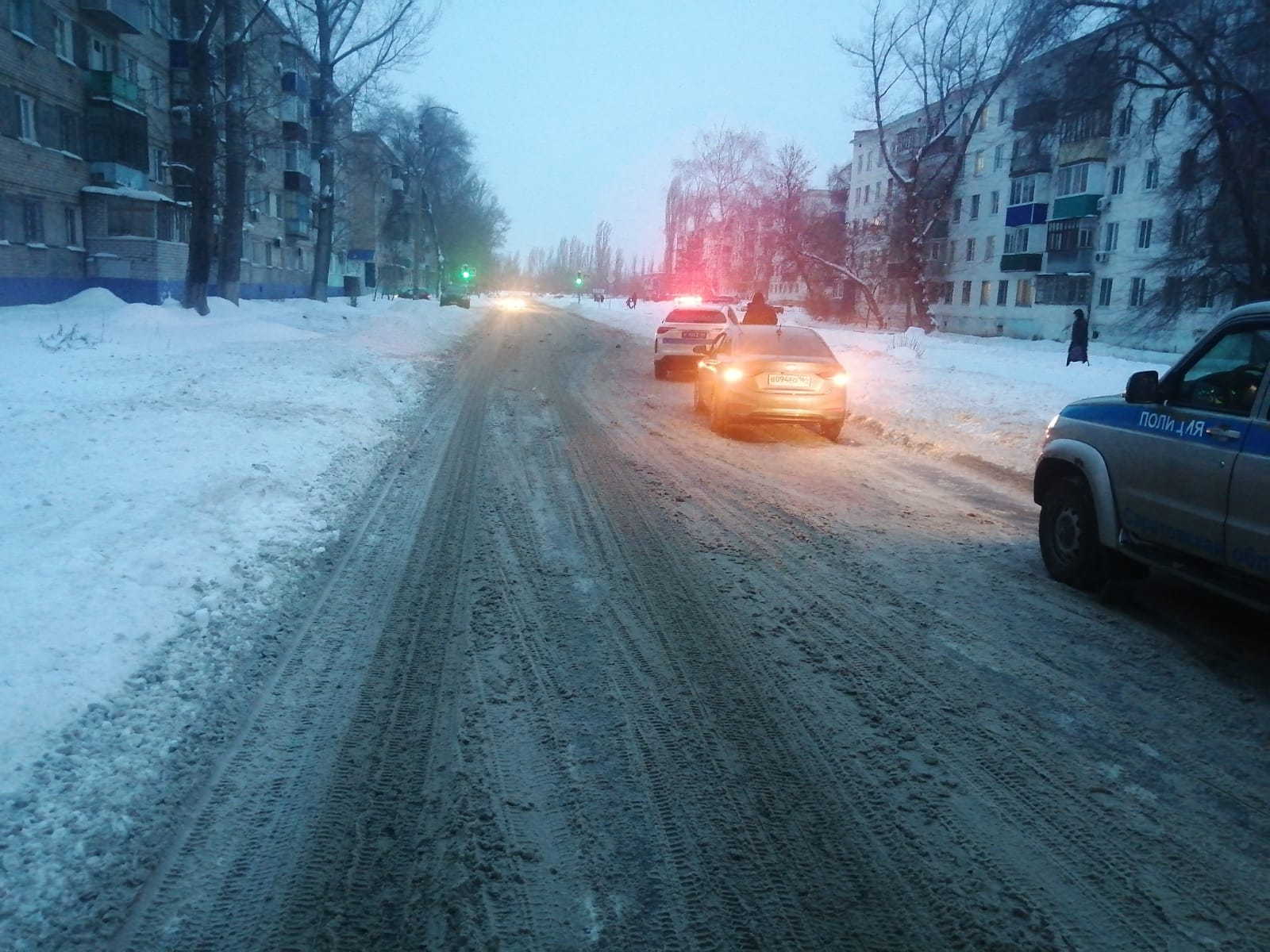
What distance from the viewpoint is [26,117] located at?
95.1 feet

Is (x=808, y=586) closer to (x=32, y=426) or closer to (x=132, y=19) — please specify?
(x=32, y=426)

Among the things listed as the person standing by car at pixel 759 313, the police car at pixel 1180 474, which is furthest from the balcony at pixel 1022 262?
the police car at pixel 1180 474

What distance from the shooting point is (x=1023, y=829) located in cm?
329

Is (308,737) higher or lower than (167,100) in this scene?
lower

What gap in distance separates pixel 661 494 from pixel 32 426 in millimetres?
6301

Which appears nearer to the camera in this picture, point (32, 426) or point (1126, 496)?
point (1126, 496)

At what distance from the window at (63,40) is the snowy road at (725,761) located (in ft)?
106

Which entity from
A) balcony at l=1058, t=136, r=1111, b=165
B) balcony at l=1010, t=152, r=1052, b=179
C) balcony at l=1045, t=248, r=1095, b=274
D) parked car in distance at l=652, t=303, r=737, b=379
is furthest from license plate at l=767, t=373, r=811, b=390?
balcony at l=1010, t=152, r=1052, b=179

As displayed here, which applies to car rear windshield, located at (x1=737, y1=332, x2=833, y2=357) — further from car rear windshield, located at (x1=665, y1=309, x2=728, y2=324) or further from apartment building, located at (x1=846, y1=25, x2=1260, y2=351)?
apartment building, located at (x1=846, y1=25, x2=1260, y2=351)

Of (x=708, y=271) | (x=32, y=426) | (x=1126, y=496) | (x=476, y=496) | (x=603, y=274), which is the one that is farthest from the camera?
(x=603, y=274)

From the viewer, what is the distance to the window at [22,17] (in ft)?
91.0

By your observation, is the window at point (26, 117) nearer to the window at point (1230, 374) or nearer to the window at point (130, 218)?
the window at point (130, 218)

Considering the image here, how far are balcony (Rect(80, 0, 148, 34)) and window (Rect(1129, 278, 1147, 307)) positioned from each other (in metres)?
42.2

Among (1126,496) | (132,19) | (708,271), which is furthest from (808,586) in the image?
(708,271)
